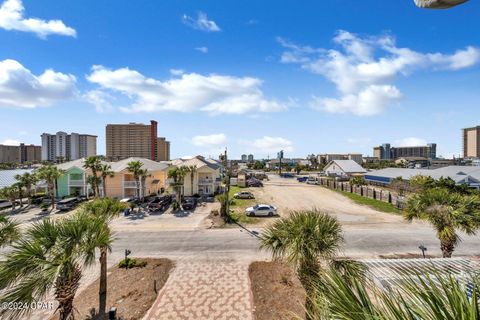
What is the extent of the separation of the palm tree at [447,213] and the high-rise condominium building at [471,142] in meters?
188

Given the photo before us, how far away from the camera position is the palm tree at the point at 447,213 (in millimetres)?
10411

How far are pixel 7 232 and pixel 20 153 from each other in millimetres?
191574

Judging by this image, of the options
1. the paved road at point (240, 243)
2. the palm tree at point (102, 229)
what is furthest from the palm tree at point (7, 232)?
the paved road at point (240, 243)

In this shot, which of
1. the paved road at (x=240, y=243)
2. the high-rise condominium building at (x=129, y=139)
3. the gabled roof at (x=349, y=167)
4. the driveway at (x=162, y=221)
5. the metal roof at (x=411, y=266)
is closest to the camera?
the metal roof at (x=411, y=266)

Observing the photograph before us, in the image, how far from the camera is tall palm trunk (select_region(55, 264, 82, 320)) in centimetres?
655

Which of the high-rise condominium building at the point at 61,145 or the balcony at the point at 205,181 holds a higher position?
→ the high-rise condominium building at the point at 61,145

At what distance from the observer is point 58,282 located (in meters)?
6.58

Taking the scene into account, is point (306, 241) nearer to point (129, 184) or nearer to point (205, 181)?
point (205, 181)

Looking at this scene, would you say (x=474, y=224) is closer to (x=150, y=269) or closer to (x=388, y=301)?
(x=388, y=301)

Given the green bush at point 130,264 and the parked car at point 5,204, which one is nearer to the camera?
the green bush at point 130,264

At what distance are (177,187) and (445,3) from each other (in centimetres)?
2866

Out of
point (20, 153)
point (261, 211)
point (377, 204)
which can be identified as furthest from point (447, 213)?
point (20, 153)

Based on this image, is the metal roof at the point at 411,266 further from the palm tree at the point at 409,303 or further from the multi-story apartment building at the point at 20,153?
the multi-story apartment building at the point at 20,153

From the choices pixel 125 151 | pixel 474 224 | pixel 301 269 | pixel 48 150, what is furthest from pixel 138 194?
pixel 48 150
